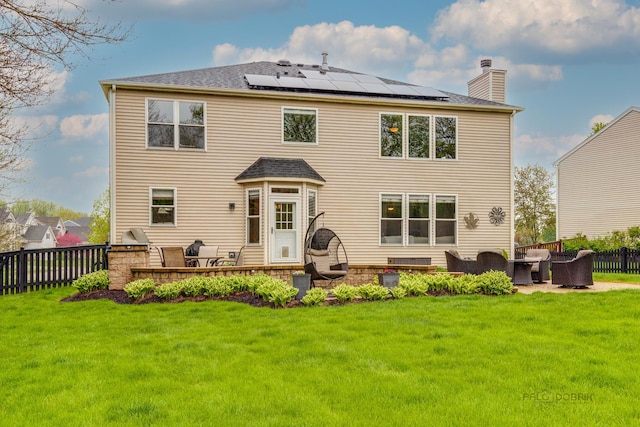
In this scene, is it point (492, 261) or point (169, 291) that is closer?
point (169, 291)

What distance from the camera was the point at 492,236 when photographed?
16.3m

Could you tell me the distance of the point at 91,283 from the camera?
10.6 meters

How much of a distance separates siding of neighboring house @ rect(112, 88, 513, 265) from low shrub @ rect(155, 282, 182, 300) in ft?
14.7

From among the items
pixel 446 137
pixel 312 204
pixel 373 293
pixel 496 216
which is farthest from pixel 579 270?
pixel 312 204

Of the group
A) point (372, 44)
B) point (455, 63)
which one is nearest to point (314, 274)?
point (372, 44)

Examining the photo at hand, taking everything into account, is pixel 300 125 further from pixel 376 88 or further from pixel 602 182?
pixel 602 182

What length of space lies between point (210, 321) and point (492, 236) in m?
11.3

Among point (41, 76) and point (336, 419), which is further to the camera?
point (41, 76)

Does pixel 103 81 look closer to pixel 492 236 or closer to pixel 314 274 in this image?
pixel 314 274

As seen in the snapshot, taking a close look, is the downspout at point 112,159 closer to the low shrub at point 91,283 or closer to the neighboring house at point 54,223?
the low shrub at point 91,283

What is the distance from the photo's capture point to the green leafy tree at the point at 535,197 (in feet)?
124

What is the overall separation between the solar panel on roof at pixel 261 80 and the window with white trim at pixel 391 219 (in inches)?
182

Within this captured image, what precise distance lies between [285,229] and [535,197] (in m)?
28.9

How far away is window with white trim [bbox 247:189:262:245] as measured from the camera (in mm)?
14258
